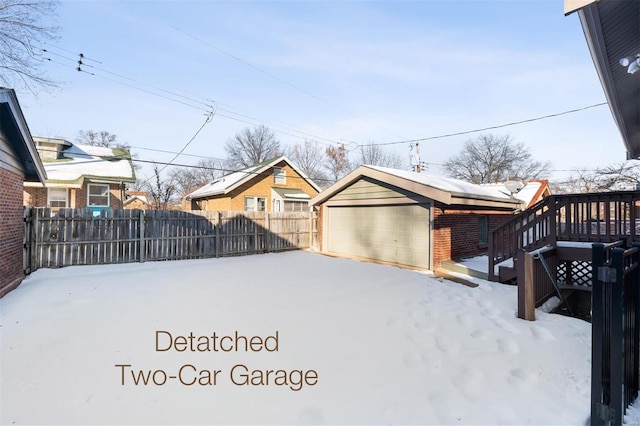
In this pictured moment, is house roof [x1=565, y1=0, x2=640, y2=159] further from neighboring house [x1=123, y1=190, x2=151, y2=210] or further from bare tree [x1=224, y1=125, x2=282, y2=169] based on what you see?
neighboring house [x1=123, y1=190, x2=151, y2=210]

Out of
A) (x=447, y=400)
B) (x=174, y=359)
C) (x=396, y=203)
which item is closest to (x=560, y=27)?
(x=396, y=203)

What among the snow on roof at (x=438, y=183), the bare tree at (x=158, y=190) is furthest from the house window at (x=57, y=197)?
the bare tree at (x=158, y=190)

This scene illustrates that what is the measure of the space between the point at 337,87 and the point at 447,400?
49.3ft

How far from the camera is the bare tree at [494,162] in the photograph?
37.0 m

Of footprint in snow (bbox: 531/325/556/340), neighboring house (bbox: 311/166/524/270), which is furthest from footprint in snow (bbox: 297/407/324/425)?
neighboring house (bbox: 311/166/524/270)

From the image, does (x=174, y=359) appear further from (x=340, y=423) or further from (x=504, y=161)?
(x=504, y=161)

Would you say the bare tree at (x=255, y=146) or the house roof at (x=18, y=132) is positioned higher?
the bare tree at (x=255, y=146)

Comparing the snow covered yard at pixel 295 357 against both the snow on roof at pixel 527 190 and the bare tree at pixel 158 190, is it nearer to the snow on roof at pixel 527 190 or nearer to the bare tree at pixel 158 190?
the snow on roof at pixel 527 190

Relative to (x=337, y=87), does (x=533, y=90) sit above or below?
below

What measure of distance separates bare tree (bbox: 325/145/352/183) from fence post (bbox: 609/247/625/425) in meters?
33.8

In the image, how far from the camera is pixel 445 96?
1373cm

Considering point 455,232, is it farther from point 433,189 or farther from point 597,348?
point 597,348

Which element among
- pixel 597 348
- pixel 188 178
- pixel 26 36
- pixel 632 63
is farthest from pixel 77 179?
pixel 188 178

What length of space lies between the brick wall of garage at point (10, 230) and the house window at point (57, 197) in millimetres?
8649
